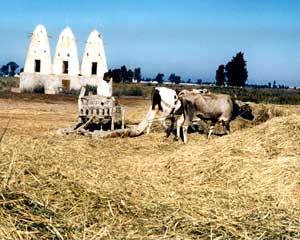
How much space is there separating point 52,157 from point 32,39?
96.5 ft

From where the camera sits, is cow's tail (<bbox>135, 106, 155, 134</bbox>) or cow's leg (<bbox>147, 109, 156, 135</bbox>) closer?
cow's tail (<bbox>135, 106, 155, 134</bbox>)

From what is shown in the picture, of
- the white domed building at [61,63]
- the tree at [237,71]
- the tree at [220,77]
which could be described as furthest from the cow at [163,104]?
the tree at [220,77]

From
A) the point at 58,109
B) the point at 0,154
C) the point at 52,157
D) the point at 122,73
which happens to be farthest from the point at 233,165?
the point at 122,73

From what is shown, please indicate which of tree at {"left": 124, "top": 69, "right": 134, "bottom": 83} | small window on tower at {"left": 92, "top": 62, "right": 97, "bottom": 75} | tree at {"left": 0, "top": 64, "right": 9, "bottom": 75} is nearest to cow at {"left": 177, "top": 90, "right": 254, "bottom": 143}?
small window on tower at {"left": 92, "top": 62, "right": 97, "bottom": 75}

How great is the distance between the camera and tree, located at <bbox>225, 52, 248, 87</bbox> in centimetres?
5366

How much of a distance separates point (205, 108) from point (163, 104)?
4.05ft

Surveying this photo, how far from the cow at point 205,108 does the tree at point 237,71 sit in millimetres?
40571

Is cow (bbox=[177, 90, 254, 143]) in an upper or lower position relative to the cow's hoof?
upper

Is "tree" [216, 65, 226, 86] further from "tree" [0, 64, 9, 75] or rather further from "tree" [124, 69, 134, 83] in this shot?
"tree" [0, 64, 9, 75]

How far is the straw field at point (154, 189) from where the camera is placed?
18.2 ft

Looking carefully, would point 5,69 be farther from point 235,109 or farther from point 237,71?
point 235,109

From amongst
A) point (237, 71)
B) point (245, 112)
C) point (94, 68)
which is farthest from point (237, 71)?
point (245, 112)

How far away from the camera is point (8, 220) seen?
5320mm

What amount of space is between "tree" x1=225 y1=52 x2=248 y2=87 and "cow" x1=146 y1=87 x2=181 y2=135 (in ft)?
133
